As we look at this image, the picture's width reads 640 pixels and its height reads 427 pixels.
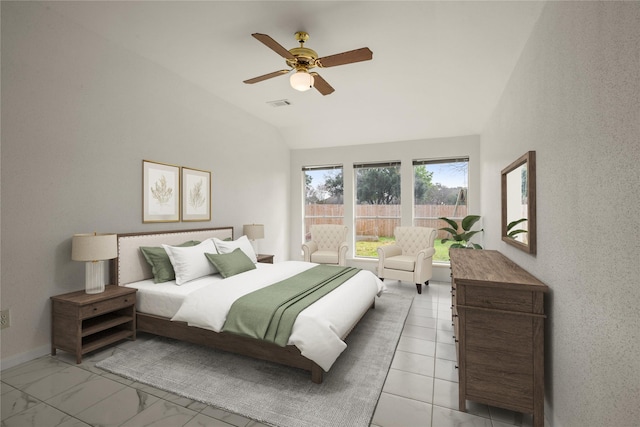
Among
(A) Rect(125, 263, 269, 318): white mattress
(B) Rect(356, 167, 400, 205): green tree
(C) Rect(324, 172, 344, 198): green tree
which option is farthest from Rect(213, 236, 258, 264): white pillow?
(B) Rect(356, 167, 400, 205): green tree

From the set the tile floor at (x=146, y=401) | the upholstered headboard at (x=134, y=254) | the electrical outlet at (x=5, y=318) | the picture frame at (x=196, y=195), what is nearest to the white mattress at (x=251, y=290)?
the upholstered headboard at (x=134, y=254)

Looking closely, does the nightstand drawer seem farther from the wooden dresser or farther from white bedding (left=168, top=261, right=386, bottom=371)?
the wooden dresser

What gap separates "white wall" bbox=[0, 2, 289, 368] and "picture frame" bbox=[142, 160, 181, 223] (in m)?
0.08

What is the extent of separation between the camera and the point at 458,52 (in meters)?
3.03

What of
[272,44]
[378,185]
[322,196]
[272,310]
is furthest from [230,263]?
[378,185]

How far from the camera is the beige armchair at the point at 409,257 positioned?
189 inches

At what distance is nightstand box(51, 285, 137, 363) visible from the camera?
253cm

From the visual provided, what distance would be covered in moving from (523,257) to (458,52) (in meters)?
2.12

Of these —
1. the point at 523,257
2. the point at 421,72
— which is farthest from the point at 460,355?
the point at 421,72

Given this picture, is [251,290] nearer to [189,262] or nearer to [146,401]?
[189,262]

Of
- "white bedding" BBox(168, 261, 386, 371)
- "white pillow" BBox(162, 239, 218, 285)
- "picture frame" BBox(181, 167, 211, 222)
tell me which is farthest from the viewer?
"picture frame" BBox(181, 167, 211, 222)

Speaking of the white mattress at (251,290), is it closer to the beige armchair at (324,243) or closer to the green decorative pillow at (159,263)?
the green decorative pillow at (159,263)

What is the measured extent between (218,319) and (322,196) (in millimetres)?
4617

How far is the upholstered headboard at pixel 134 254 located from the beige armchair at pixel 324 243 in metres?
2.53
